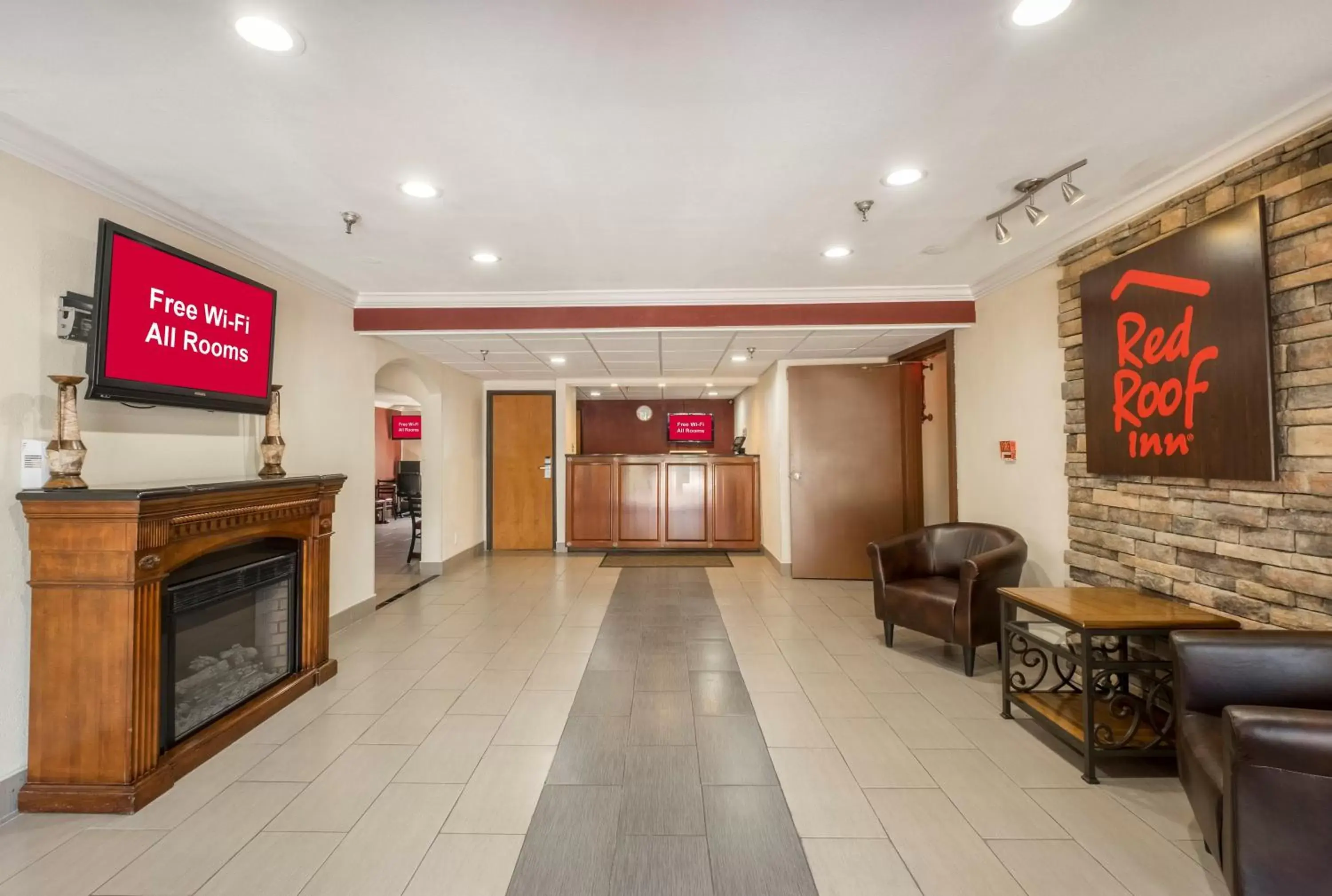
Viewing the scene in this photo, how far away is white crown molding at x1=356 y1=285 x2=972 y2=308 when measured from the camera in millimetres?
4262

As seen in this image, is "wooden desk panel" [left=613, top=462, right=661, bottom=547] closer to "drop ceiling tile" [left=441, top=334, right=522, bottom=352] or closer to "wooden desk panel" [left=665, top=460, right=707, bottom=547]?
"wooden desk panel" [left=665, top=460, right=707, bottom=547]

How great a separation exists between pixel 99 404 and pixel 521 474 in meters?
5.12

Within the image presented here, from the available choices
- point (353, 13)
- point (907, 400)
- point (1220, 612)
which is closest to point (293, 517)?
point (353, 13)

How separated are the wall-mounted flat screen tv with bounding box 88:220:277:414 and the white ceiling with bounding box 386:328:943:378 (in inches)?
63.1

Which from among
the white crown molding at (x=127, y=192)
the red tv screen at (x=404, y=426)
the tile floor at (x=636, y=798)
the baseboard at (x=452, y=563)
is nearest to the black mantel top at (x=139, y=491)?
the tile floor at (x=636, y=798)

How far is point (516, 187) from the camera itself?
258cm

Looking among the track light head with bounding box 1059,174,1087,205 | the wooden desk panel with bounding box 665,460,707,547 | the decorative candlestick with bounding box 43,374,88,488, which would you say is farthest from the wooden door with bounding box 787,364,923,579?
the decorative candlestick with bounding box 43,374,88,488

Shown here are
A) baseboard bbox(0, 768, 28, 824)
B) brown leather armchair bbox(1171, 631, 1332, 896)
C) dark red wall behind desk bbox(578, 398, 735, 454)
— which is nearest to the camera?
brown leather armchair bbox(1171, 631, 1332, 896)

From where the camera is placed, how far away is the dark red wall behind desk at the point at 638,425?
987 cm

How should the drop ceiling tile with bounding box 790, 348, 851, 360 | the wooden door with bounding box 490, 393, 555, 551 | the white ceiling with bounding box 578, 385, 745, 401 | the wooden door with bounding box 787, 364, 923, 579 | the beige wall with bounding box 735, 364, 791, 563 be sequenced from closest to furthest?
the drop ceiling tile with bounding box 790, 348, 851, 360 < the wooden door with bounding box 787, 364, 923, 579 < the beige wall with bounding box 735, 364, 791, 563 < the wooden door with bounding box 490, 393, 555, 551 < the white ceiling with bounding box 578, 385, 745, 401

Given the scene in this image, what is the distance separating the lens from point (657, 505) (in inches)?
290

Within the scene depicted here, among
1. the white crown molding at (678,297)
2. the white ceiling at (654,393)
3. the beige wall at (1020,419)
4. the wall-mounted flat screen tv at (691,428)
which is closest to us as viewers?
the beige wall at (1020,419)

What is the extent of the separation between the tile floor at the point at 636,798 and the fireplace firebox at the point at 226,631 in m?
0.24

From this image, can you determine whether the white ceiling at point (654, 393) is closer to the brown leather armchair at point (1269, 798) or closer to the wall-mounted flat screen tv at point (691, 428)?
the wall-mounted flat screen tv at point (691, 428)
